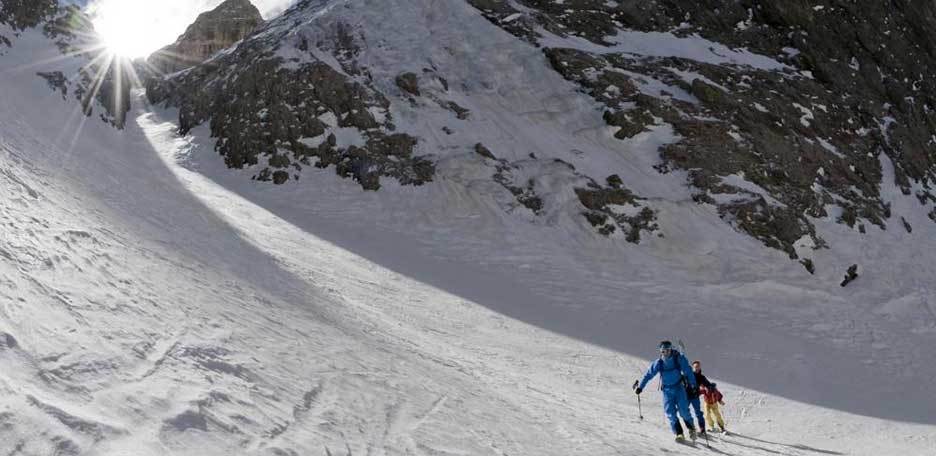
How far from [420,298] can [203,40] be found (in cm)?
4183

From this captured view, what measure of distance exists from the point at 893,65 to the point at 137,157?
109ft

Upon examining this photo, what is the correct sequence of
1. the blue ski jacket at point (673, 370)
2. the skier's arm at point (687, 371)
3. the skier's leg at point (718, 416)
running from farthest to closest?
1. the skier's leg at point (718, 416)
2. the skier's arm at point (687, 371)
3. the blue ski jacket at point (673, 370)

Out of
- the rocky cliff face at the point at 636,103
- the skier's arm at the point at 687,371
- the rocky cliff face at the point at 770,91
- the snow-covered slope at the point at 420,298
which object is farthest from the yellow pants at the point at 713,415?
the rocky cliff face at the point at 770,91

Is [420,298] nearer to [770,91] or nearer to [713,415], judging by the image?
[713,415]

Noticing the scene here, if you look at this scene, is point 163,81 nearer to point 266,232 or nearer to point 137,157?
point 137,157

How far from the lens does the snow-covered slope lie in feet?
16.7

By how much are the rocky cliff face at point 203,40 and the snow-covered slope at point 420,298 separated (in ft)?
62.1

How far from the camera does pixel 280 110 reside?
2636 centimetres

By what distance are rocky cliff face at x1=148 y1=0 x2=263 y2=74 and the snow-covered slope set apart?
62.1 ft

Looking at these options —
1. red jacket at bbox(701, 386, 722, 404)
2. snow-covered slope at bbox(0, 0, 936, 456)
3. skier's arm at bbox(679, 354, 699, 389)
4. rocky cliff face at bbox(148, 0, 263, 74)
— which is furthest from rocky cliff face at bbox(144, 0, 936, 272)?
rocky cliff face at bbox(148, 0, 263, 74)

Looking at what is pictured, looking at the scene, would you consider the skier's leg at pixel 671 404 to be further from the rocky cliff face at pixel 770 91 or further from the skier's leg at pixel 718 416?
the rocky cliff face at pixel 770 91

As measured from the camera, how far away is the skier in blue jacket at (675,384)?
8.71 metres

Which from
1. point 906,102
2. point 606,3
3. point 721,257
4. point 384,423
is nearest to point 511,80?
point 606,3

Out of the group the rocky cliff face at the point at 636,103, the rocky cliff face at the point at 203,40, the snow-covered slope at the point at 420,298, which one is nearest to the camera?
the snow-covered slope at the point at 420,298
